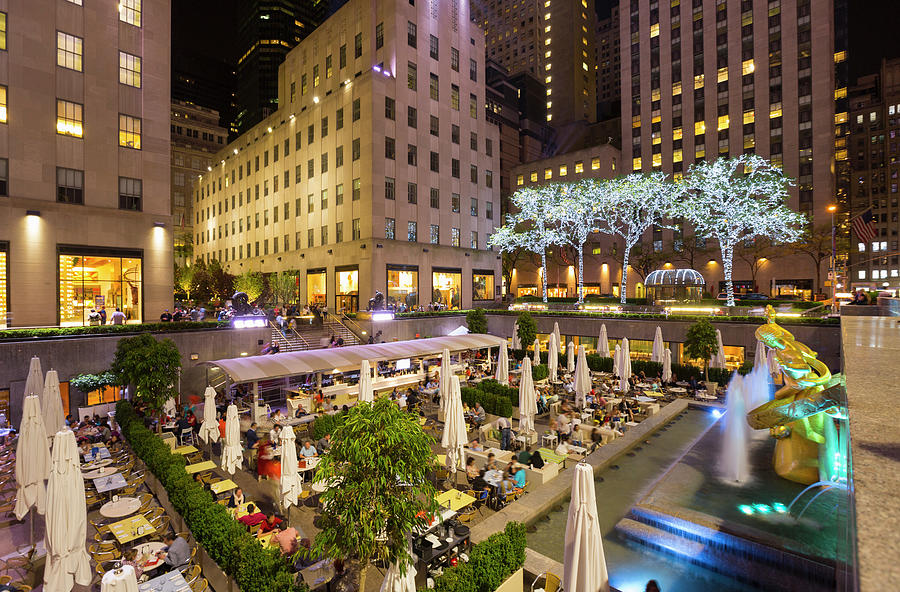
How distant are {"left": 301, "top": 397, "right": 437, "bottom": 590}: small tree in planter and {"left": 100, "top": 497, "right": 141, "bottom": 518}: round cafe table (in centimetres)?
797

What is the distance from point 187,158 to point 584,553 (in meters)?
109

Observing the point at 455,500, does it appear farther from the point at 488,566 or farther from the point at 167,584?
the point at 167,584

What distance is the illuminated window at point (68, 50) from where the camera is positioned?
1078 inches

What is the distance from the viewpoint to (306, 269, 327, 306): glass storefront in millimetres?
50500

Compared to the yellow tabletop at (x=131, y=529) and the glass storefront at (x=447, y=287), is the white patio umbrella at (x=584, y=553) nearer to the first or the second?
the yellow tabletop at (x=131, y=529)

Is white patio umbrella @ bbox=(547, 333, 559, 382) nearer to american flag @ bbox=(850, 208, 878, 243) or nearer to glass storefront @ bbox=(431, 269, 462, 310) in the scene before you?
american flag @ bbox=(850, 208, 878, 243)

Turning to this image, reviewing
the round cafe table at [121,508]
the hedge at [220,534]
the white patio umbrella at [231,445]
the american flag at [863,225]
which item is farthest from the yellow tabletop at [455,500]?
the american flag at [863,225]

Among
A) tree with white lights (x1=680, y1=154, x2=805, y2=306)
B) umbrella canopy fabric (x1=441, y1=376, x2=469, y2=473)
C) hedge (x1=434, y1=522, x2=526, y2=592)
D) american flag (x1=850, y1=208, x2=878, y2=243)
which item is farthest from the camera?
tree with white lights (x1=680, y1=154, x2=805, y2=306)

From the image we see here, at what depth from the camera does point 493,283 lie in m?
→ 57.6

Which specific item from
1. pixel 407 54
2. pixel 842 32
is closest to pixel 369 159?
pixel 407 54

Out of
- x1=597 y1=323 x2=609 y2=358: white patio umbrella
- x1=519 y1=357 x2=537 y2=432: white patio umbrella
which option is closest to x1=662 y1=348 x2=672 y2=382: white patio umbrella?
x1=597 y1=323 x2=609 y2=358: white patio umbrella

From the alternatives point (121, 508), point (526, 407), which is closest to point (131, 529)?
point (121, 508)

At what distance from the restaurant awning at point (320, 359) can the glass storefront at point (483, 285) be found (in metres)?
27.2

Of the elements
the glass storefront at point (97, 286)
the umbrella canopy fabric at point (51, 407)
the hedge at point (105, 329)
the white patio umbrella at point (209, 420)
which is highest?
the glass storefront at point (97, 286)
